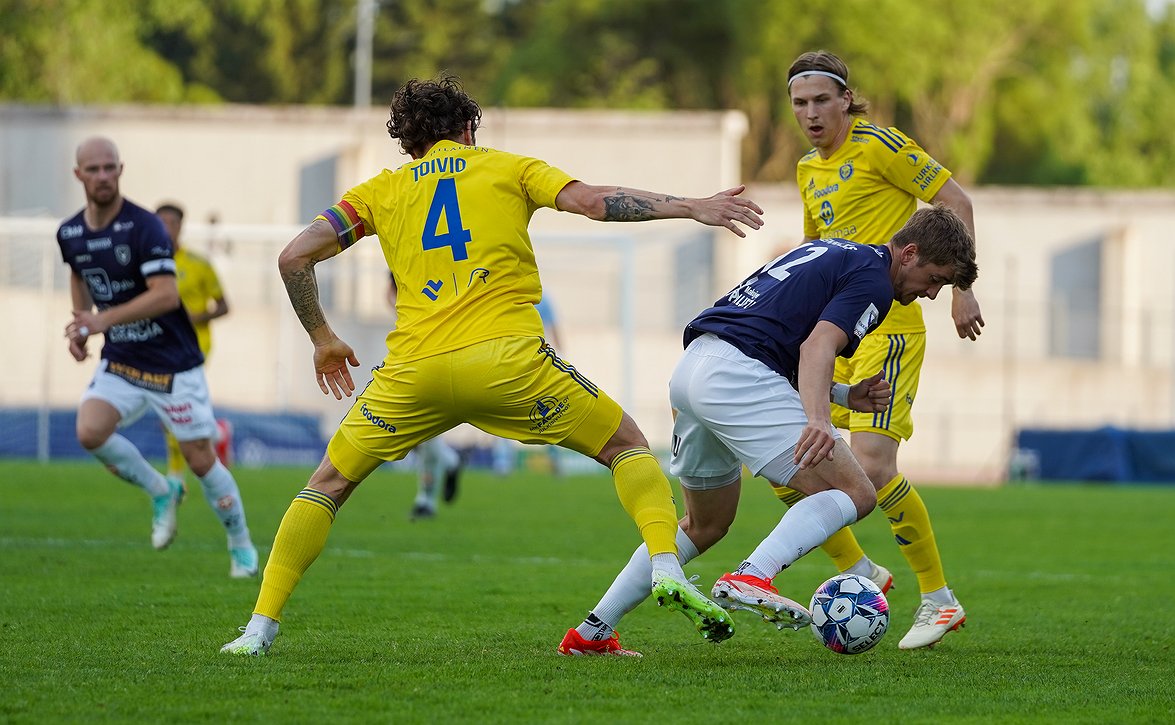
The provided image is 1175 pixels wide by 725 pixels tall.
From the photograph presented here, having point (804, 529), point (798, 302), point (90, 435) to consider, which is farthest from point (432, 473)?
point (804, 529)

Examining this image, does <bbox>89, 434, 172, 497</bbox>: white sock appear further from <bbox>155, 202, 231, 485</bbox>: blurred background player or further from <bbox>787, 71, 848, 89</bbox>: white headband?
<bbox>787, 71, 848, 89</bbox>: white headband

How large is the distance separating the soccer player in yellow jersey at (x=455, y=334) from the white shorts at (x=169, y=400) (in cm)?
333

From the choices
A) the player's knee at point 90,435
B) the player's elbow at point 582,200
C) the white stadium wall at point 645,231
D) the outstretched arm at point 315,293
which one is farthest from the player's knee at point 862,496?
the white stadium wall at point 645,231

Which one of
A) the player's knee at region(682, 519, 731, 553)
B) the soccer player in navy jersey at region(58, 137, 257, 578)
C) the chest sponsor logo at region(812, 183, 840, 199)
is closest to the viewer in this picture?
the player's knee at region(682, 519, 731, 553)

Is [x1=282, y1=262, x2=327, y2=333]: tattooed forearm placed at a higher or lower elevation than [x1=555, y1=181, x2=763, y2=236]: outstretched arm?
lower

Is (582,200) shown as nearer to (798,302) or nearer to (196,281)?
(798,302)

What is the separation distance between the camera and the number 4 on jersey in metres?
5.80

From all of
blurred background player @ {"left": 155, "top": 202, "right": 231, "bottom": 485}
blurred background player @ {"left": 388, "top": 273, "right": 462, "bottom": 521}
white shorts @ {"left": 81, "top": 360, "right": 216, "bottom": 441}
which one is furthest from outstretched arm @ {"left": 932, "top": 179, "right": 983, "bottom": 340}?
blurred background player @ {"left": 155, "top": 202, "right": 231, "bottom": 485}

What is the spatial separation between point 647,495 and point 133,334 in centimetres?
437

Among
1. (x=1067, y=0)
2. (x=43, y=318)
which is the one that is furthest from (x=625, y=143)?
(x=1067, y=0)

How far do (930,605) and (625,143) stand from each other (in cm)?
2897

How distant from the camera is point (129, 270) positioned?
29.2ft

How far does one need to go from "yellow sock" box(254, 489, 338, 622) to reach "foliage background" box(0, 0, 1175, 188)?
3714 cm

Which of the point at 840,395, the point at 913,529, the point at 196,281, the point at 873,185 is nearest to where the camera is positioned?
the point at 840,395
